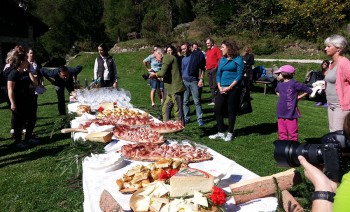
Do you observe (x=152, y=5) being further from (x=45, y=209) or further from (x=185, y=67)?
(x=45, y=209)

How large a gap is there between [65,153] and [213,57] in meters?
6.38

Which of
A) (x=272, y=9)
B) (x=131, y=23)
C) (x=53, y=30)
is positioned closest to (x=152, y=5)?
(x=131, y=23)

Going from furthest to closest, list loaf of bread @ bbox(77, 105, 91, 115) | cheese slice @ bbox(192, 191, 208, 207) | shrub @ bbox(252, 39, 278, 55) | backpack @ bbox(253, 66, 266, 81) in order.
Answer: shrub @ bbox(252, 39, 278, 55) < backpack @ bbox(253, 66, 266, 81) < loaf of bread @ bbox(77, 105, 91, 115) < cheese slice @ bbox(192, 191, 208, 207)

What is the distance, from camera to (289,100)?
202 inches

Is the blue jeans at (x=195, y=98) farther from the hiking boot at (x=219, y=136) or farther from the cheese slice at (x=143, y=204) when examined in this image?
the cheese slice at (x=143, y=204)

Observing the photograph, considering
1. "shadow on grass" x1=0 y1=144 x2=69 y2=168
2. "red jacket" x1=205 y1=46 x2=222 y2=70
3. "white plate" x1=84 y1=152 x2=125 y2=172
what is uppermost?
"red jacket" x1=205 y1=46 x2=222 y2=70

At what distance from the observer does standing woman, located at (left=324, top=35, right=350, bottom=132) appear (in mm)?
4086

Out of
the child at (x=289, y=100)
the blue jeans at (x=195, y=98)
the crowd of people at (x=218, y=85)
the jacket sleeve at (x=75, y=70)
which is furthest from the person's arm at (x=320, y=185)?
the jacket sleeve at (x=75, y=70)

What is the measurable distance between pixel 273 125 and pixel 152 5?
132ft

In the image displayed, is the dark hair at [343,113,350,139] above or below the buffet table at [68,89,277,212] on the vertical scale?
above

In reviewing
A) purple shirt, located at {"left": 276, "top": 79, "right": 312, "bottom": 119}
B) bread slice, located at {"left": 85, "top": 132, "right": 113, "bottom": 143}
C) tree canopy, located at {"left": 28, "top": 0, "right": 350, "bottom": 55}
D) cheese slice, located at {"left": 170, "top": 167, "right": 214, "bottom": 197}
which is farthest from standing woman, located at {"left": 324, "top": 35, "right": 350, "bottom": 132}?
tree canopy, located at {"left": 28, "top": 0, "right": 350, "bottom": 55}

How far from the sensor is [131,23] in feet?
151

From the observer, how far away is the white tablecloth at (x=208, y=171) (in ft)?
7.05

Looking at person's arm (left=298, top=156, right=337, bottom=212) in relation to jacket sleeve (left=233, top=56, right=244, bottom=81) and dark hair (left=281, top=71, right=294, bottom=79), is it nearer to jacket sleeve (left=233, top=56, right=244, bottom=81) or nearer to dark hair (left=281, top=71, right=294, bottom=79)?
dark hair (left=281, top=71, right=294, bottom=79)
